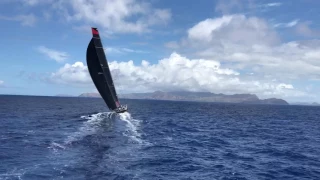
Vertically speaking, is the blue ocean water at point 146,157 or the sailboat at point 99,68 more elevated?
the sailboat at point 99,68

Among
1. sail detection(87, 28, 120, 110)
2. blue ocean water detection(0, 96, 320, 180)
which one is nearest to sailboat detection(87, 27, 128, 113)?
sail detection(87, 28, 120, 110)

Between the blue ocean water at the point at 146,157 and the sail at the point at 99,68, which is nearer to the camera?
the blue ocean water at the point at 146,157

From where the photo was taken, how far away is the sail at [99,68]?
76125 mm

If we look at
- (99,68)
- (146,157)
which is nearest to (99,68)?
(99,68)

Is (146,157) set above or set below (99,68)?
below

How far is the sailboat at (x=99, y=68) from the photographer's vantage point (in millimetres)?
76125

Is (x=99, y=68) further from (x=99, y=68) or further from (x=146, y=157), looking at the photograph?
(x=146, y=157)

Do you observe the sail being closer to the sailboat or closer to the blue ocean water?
the sailboat

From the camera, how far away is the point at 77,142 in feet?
138

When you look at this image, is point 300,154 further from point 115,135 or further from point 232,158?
point 115,135

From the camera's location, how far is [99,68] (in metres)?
78.2

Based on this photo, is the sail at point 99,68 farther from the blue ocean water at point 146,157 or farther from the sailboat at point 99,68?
the blue ocean water at point 146,157

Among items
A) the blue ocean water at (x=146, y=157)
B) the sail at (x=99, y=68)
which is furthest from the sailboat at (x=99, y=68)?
the blue ocean water at (x=146, y=157)

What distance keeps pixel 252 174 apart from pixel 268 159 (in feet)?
28.6
